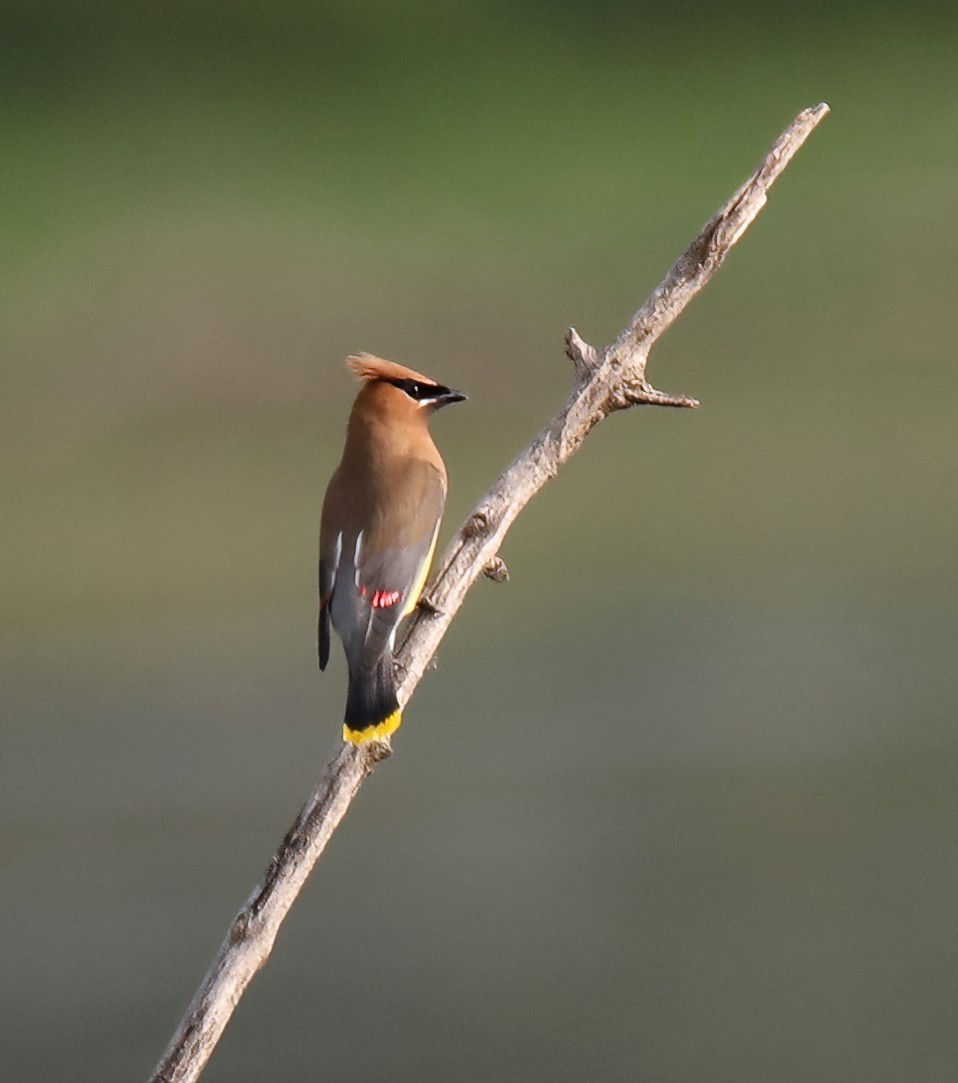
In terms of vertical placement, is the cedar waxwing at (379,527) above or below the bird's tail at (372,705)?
above

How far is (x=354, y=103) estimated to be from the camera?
11.0 metres

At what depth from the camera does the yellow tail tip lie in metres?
3.12

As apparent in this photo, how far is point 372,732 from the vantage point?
10.5ft

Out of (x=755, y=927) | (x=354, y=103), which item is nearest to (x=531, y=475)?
(x=755, y=927)

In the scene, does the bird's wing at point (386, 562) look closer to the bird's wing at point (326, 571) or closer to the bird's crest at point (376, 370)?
the bird's wing at point (326, 571)

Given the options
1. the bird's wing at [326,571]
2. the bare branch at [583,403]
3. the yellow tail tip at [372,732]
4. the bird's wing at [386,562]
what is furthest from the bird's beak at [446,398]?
the yellow tail tip at [372,732]

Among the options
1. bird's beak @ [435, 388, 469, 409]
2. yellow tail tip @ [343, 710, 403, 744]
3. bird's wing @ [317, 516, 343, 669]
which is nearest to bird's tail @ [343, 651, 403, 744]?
yellow tail tip @ [343, 710, 403, 744]

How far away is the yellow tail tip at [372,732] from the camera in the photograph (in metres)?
3.12

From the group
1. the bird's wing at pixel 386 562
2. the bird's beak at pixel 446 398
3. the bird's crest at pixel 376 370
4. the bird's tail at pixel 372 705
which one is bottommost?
the bird's tail at pixel 372 705

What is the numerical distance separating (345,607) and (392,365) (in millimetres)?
558

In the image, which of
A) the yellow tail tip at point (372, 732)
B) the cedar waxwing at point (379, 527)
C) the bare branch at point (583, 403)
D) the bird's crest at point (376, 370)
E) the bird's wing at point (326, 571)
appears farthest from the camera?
the bird's crest at point (376, 370)

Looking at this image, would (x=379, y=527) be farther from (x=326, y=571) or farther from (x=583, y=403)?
(x=583, y=403)

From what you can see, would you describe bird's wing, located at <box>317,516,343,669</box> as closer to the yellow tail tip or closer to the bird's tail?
the bird's tail

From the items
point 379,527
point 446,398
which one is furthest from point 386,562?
point 446,398
